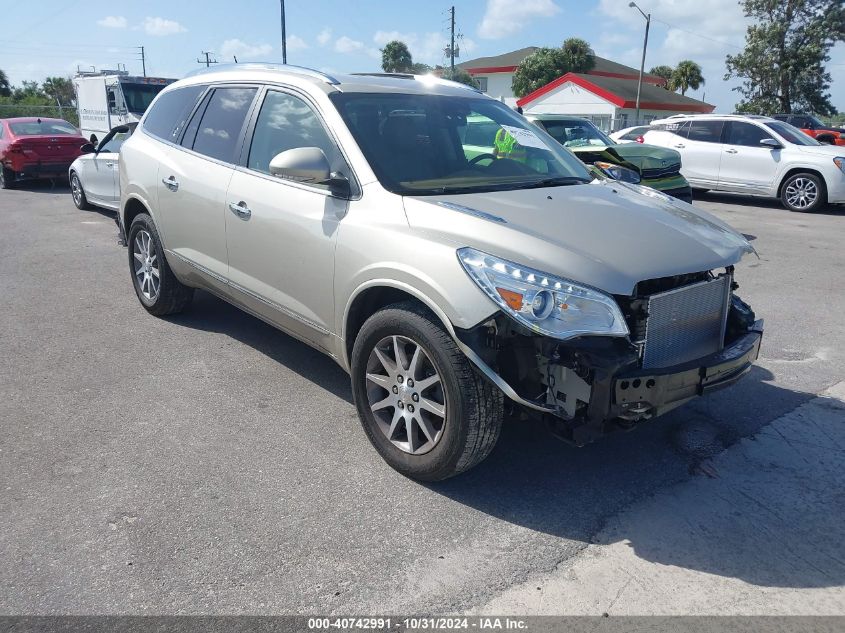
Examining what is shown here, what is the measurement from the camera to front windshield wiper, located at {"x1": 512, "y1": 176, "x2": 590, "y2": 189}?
13.3 feet

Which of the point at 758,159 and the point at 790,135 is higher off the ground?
the point at 790,135

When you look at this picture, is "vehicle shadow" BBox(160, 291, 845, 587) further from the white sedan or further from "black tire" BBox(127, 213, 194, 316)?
the white sedan

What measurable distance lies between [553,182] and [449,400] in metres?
1.69

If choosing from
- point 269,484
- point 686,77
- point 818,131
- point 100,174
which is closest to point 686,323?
point 269,484

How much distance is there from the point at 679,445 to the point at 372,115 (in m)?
2.53

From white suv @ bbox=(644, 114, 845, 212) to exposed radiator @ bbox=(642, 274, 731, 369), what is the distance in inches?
435

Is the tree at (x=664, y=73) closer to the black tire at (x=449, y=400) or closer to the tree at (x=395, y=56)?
the tree at (x=395, y=56)

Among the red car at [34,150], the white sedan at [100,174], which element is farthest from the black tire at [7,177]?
the white sedan at [100,174]

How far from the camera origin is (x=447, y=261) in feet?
10.3

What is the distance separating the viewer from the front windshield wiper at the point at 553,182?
4047 mm

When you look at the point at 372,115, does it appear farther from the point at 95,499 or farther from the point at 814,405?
the point at 814,405

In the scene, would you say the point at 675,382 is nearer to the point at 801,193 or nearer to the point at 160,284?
the point at 160,284

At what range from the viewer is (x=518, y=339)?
10.1 feet

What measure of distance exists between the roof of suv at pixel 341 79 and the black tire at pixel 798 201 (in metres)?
10.4
